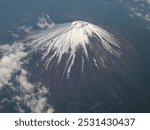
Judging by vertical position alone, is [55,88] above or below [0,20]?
below

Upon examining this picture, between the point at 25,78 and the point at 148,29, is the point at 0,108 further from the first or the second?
the point at 148,29

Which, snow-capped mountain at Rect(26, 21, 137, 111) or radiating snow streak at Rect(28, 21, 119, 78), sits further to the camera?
radiating snow streak at Rect(28, 21, 119, 78)

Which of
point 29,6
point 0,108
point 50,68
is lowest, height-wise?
point 0,108

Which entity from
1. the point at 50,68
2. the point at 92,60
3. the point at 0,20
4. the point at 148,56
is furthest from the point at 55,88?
the point at 0,20

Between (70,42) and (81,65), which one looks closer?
(81,65)

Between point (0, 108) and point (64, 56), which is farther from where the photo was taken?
point (64, 56)

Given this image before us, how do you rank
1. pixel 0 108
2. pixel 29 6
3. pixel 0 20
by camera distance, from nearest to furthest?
pixel 0 108, pixel 0 20, pixel 29 6

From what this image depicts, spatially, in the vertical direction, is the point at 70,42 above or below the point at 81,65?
above

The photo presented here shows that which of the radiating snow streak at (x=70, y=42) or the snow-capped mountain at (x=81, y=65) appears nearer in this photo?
the snow-capped mountain at (x=81, y=65)
